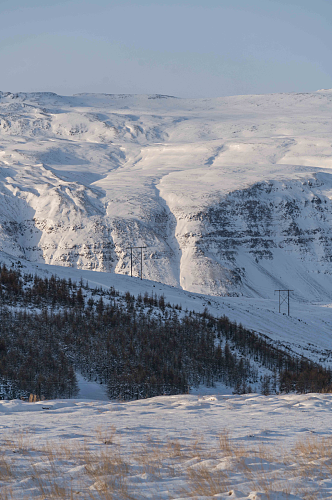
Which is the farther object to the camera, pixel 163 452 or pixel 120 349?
pixel 120 349

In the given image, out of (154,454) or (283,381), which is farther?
(283,381)

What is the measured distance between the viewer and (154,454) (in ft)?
29.1

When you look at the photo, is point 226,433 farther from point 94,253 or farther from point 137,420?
point 94,253

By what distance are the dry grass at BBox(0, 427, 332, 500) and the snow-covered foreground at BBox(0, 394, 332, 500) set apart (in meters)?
0.02

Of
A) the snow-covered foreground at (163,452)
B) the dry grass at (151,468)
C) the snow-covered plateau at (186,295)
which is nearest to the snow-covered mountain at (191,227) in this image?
the snow-covered plateau at (186,295)

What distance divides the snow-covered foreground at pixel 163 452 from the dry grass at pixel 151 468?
0.02 metres

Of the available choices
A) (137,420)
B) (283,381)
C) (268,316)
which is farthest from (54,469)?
(268,316)

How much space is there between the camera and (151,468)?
26.0 ft

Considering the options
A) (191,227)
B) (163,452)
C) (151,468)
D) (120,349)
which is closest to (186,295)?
(120,349)

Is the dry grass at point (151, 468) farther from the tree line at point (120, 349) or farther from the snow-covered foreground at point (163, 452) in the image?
the tree line at point (120, 349)

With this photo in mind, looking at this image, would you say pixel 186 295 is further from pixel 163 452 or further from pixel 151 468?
pixel 151 468

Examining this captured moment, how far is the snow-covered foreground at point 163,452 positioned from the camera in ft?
23.1

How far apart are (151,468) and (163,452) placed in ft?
3.86

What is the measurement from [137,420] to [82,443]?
3.32 metres
